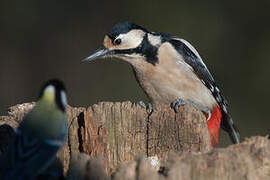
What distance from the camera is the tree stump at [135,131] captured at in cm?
397

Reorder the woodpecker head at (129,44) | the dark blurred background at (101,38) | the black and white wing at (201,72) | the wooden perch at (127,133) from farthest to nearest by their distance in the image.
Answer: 1. the dark blurred background at (101,38)
2. the black and white wing at (201,72)
3. the woodpecker head at (129,44)
4. the wooden perch at (127,133)

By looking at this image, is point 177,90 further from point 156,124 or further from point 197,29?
point 197,29

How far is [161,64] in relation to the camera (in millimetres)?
5477

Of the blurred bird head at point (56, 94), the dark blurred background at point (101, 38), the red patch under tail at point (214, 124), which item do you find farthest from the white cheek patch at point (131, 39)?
the dark blurred background at point (101, 38)

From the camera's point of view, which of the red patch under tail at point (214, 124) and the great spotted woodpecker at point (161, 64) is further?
the red patch under tail at point (214, 124)

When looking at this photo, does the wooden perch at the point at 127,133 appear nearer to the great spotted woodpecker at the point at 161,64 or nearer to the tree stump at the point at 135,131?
the tree stump at the point at 135,131

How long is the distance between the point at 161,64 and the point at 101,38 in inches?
164

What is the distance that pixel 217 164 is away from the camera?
3176mm

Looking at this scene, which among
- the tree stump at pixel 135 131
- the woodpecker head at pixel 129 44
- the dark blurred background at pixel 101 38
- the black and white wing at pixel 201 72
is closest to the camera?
the tree stump at pixel 135 131

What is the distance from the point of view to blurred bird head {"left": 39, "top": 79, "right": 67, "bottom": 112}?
158 inches

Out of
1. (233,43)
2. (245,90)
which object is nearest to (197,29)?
(233,43)

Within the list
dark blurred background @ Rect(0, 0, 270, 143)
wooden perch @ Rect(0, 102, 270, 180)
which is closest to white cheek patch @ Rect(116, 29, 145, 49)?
wooden perch @ Rect(0, 102, 270, 180)

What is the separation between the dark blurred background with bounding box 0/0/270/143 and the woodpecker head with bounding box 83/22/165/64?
3.56 meters

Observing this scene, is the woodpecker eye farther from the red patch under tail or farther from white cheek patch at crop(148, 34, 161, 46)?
the red patch under tail
